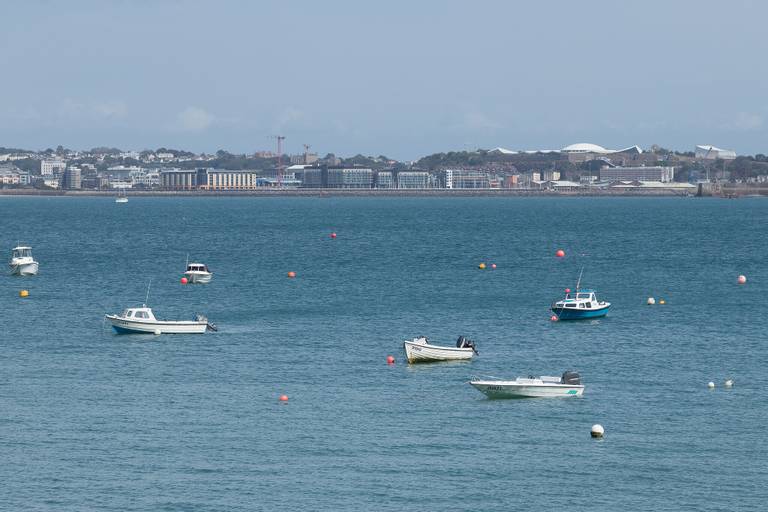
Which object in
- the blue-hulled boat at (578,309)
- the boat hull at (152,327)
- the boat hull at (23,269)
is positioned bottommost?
the boat hull at (23,269)

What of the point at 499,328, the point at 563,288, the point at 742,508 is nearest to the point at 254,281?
the point at 563,288

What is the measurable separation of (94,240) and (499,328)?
4120 inches

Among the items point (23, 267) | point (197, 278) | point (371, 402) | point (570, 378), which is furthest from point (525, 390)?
point (23, 267)

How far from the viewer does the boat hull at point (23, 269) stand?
119m

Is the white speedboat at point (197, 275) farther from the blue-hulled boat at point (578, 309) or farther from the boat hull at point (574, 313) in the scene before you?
the boat hull at point (574, 313)

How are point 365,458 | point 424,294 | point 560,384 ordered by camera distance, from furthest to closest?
point 424,294 < point 560,384 < point 365,458

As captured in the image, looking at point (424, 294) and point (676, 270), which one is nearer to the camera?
point (424, 294)

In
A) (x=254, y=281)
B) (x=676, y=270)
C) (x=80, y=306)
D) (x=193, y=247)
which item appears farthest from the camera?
(x=193, y=247)

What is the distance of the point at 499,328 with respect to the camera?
278ft

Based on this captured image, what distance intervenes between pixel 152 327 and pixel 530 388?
28.4m

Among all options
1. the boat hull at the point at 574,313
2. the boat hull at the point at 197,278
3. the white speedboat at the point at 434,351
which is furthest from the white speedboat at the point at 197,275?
the white speedboat at the point at 434,351

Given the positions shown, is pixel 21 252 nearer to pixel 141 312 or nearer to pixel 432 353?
pixel 141 312

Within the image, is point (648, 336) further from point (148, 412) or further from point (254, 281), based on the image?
point (254, 281)

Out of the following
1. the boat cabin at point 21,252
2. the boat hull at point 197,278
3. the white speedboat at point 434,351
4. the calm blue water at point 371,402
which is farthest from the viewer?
the boat cabin at point 21,252
